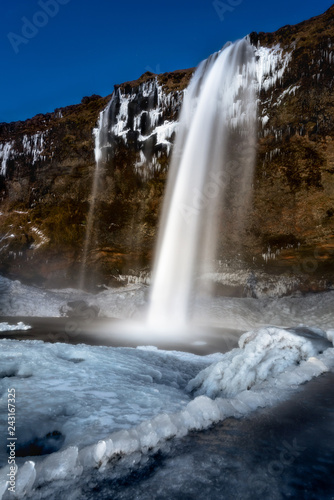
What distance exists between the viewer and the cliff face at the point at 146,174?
10672 mm

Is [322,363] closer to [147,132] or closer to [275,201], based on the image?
[275,201]

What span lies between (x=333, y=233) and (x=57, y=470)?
42.3 ft

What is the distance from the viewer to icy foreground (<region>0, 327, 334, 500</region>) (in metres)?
1.78

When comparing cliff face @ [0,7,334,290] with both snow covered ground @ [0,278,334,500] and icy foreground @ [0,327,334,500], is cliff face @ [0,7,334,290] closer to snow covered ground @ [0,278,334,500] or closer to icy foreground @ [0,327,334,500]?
snow covered ground @ [0,278,334,500]

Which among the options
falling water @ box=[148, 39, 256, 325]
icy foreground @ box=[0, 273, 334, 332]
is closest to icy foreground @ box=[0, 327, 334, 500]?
icy foreground @ box=[0, 273, 334, 332]

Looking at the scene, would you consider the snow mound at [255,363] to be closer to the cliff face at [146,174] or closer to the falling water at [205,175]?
the falling water at [205,175]

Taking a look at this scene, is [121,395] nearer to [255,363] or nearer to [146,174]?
[255,363]

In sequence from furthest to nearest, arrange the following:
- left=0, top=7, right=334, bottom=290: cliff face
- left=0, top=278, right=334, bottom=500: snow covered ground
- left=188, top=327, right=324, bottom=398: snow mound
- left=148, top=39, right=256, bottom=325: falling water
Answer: left=148, top=39, right=256, bottom=325: falling water < left=0, top=7, right=334, bottom=290: cliff face < left=188, top=327, right=324, bottom=398: snow mound < left=0, top=278, right=334, bottom=500: snow covered ground

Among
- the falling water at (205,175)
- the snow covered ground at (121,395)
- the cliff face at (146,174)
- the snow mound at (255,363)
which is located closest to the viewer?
the snow covered ground at (121,395)

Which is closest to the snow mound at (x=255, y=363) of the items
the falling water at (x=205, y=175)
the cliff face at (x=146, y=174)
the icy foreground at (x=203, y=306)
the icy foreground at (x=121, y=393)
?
the icy foreground at (x=121, y=393)

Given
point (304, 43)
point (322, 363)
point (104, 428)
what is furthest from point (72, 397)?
point (304, 43)

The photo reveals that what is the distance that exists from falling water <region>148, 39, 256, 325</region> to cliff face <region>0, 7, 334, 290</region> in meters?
0.53

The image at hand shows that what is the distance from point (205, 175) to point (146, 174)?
312 cm

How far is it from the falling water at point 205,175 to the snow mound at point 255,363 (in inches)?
334
